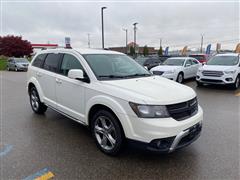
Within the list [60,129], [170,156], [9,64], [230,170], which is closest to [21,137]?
[60,129]

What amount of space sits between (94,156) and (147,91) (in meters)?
1.39

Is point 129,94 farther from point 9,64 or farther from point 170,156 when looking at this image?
point 9,64

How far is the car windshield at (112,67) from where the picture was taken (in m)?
3.70

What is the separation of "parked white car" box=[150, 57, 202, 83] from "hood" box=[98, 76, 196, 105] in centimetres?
705

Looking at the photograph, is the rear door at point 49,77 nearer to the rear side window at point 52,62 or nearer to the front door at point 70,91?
the rear side window at point 52,62

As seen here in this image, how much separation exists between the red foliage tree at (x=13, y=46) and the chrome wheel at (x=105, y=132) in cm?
4983

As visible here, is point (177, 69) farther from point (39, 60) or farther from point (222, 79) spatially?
point (39, 60)

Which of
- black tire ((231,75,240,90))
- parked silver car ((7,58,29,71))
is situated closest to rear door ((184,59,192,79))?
black tire ((231,75,240,90))

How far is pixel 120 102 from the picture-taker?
2955 millimetres

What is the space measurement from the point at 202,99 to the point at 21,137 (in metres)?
6.02

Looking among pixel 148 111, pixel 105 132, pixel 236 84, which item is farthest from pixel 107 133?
pixel 236 84

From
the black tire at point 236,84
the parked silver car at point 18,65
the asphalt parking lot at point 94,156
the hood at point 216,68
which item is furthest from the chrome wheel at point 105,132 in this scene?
the parked silver car at point 18,65

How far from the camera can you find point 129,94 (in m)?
2.91

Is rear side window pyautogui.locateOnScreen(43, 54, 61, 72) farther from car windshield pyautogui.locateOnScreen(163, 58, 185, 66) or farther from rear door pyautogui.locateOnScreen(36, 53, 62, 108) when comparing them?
car windshield pyautogui.locateOnScreen(163, 58, 185, 66)
